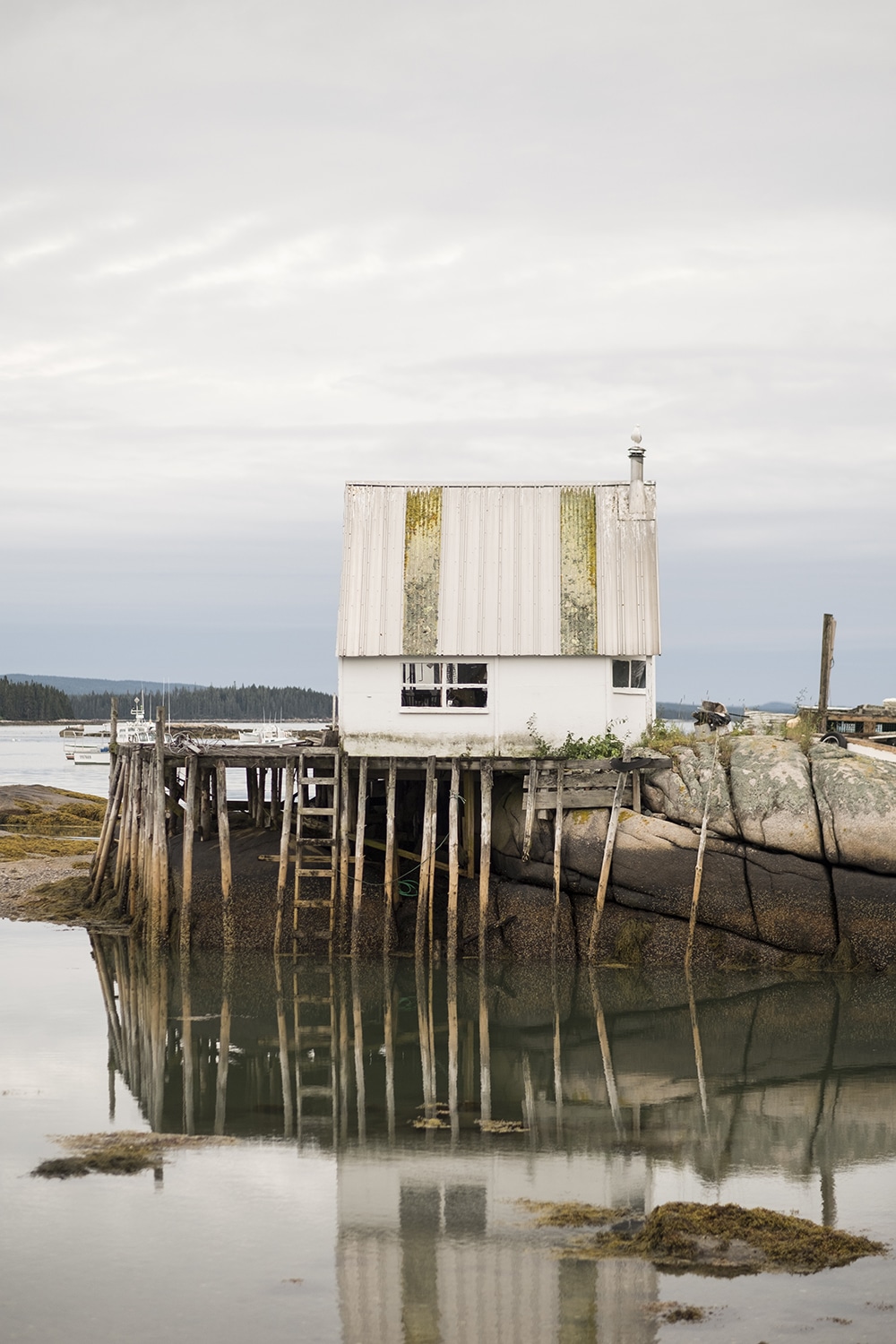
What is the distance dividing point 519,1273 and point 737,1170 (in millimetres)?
3939

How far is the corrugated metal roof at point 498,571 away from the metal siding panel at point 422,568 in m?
0.02

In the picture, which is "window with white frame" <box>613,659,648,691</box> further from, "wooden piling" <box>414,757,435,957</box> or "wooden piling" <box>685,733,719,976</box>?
"wooden piling" <box>414,757,435,957</box>

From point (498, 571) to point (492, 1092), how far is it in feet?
43.5

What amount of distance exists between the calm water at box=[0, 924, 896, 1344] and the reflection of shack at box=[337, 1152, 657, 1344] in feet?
0.11

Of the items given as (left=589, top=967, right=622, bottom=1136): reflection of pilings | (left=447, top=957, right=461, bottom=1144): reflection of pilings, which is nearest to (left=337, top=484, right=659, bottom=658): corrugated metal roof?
(left=447, top=957, right=461, bottom=1144): reflection of pilings

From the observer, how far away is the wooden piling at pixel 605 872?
26.3 meters

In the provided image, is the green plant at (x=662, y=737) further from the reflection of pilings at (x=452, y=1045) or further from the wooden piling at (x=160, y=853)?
the wooden piling at (x=160, y=853)

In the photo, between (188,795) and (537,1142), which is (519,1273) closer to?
(537,1142)

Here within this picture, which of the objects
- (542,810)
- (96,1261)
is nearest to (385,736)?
(542,810)

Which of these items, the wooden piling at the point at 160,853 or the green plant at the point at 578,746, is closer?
the green plant at the point at 578,746

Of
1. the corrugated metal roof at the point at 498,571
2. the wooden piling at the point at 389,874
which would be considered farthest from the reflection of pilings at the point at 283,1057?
the corrugated metal roof at the point at 498,571

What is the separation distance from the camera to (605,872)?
26.3m

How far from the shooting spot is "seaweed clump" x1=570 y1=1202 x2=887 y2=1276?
12438 millimetres

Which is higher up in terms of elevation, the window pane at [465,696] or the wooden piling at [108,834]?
the window pane at [465,696]
